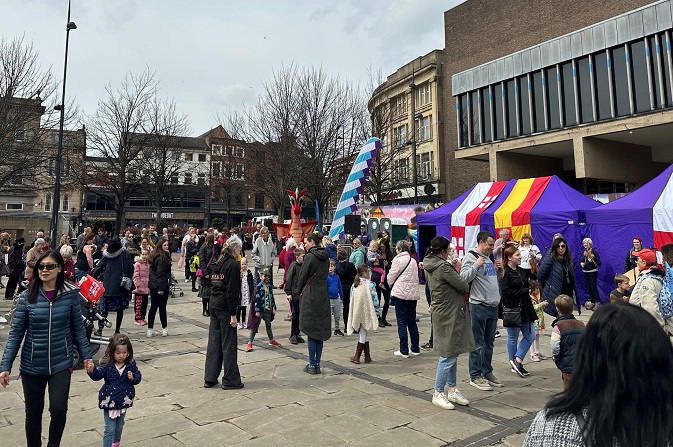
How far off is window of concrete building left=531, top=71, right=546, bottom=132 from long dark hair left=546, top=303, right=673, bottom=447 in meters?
25.9

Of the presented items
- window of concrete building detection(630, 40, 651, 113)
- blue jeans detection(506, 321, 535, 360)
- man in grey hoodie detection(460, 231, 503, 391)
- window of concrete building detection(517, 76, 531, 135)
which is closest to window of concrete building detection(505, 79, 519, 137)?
window of concrete building detection(517, 76, 531, 135)

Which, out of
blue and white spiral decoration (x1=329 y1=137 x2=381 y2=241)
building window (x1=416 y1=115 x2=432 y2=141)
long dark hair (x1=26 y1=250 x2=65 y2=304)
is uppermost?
building window (x1=416 y1=115 x2=432 y2=141)

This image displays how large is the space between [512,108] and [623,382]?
89.6 ft

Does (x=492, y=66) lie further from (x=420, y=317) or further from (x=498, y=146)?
(x=420, y=317)

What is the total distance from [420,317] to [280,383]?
209 inches

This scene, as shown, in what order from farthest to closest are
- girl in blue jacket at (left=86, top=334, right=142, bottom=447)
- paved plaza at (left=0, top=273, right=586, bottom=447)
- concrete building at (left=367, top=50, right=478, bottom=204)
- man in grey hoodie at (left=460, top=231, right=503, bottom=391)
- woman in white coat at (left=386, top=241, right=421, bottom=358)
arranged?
concrete building at (left=367, top=50, right=478, bottom=204) → woman in white coat at (left=386, top=241, right=421, bottom=358) → man in grey hoodie at (left=460, top=231, right=503, bottom=391) → paved plaza at (left=0, top=273, right=586, bottom=447) → girl in blue jacket at (left=86, top=334, right=142, bottom=447)

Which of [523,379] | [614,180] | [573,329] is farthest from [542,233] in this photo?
[614,180]

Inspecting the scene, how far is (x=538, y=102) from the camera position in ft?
80.0

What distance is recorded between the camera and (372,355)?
6.97 m

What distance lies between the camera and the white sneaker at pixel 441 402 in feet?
15.4

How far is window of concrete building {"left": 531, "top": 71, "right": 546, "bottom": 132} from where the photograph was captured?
952 inches

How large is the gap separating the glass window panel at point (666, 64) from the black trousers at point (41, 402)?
2452 centimetres

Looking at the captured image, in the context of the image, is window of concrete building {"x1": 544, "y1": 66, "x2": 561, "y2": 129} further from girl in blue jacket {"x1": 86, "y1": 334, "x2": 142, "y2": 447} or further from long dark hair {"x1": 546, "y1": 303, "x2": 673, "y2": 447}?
long dark hair {"x1": 546, "y1": 303, "x2": 673, "y2": 447}

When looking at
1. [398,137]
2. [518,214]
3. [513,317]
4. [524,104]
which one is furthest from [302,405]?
[398,137]
